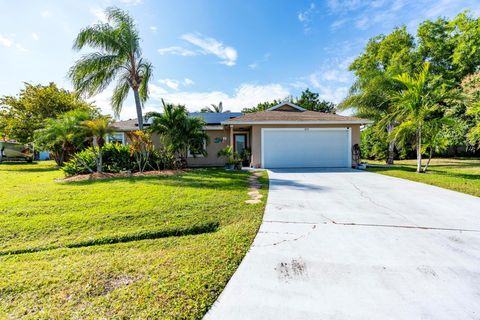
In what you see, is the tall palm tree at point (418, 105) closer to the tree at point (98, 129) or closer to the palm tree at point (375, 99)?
the palm tree at point (375, 99)

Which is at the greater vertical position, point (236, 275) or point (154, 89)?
point (154, 89)

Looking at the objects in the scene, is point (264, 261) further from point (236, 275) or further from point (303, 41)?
point (303, 41)

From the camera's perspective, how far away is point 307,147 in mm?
12344

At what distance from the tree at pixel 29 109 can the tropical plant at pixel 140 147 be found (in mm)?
9381

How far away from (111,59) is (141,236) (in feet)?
37.6

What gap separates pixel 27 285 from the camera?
2.21 meters

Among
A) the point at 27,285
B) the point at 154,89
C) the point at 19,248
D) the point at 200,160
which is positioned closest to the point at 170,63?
the point at 154,89

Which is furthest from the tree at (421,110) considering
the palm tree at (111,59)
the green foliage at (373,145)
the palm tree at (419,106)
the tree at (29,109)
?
the tree at (29,109)

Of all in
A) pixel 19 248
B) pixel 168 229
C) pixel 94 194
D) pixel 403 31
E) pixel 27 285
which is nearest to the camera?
pixel 27 285

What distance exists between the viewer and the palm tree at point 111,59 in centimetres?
Answer: 1091

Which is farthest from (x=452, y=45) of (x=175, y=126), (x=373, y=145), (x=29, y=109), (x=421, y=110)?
(x=29, y=109)

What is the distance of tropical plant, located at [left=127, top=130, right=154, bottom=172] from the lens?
9469 mm

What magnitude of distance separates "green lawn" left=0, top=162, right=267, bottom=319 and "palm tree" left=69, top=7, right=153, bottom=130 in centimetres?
791

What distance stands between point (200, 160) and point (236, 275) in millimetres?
12574
